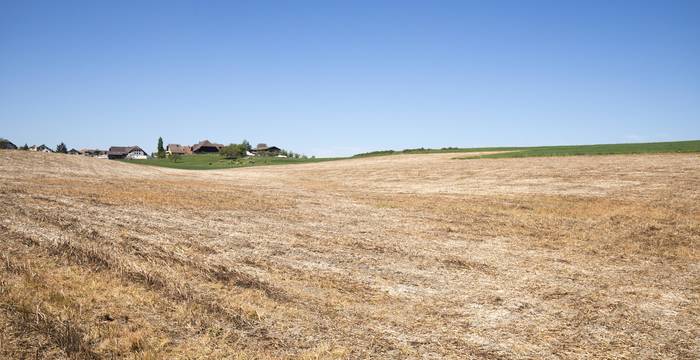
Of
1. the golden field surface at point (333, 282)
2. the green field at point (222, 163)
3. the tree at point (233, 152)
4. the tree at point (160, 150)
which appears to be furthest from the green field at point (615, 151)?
the tree at point (160, 150)

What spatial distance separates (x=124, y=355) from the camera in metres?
5.97

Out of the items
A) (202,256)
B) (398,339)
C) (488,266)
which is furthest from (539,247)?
(202,256)

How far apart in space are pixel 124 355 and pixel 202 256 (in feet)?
16.2

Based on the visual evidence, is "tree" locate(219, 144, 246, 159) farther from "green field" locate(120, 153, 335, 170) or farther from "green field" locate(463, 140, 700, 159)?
"green field" locate(463, 140, 700, 159)

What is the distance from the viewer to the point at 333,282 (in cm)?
994

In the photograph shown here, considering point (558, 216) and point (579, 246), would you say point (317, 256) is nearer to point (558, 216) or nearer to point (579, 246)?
point (579, 246)

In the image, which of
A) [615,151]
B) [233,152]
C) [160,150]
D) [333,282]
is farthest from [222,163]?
[333,282]

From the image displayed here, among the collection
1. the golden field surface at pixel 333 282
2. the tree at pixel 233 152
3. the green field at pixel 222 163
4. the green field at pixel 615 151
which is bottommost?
the golden field surface at pixel 333 282

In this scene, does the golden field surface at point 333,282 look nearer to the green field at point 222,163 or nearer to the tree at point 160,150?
the green field at point 222,163

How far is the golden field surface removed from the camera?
6.79 meters

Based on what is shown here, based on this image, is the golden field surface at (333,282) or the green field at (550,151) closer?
the golden field surface at (333,282)

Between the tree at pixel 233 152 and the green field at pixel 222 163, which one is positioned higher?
the tree at pixel 233 152

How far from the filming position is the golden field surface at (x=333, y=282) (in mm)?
6793

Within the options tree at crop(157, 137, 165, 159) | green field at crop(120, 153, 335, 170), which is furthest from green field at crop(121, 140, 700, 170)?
tree at crop(157, 137, 165, 159)
